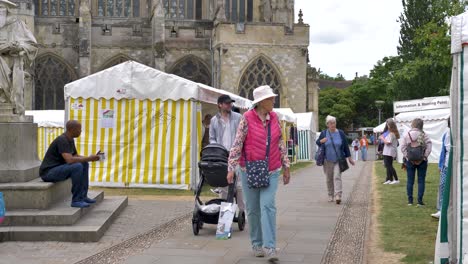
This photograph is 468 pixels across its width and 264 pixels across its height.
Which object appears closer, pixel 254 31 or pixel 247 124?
pixel 247 124

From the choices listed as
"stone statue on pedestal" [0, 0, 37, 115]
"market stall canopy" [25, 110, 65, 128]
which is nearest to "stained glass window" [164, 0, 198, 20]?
"market stall canopy" [25, 110, 65, 128]

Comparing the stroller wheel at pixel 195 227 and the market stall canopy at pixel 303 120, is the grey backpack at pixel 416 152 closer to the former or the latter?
the stroller wheel at pixel 195 227

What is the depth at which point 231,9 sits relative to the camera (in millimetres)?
35812

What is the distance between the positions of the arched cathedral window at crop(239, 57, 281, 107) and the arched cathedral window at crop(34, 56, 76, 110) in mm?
9397

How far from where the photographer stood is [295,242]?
766 centimetres

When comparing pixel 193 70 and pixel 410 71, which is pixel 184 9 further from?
pixel 410 71

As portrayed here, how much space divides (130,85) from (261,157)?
8.66 m

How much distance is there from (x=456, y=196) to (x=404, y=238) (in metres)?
2.83

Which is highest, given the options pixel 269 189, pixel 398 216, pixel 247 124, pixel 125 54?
pixel 125 54

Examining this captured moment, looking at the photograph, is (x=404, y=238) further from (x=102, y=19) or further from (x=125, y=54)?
(x=102, y=19)

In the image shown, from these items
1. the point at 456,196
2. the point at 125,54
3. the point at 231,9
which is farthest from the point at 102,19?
the point at 456,196

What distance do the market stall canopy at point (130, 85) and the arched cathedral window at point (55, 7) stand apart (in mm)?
21766

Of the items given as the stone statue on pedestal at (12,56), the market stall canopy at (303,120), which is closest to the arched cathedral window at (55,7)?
the market stall canopy at (303,120)

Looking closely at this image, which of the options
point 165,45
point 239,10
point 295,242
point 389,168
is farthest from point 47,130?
point 295,242
